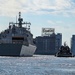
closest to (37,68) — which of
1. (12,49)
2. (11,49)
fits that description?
(12,49)

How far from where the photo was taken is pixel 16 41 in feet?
609

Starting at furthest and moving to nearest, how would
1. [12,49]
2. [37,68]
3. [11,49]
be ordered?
[11,49] < [12,49] < [37,68]

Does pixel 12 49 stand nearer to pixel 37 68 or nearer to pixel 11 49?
pixel 11 49

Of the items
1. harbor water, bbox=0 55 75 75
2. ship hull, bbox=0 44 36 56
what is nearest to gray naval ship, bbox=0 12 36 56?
ship hull, bbox=0 44 36 56

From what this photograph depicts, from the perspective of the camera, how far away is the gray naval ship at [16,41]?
584 ft

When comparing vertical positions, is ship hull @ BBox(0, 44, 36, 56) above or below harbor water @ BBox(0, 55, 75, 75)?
above

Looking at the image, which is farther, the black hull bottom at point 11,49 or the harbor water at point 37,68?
the black hull bottom at point 11,49

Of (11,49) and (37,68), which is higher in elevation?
(11,49)

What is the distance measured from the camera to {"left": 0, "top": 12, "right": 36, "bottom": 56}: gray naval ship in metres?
178

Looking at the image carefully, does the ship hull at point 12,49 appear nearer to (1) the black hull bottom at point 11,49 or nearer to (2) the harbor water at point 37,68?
(1) the black hull bottom at point 11,49

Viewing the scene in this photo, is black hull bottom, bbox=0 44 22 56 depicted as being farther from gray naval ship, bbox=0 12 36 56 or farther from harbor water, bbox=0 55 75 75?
harbor water, bbox=0 55 75 75

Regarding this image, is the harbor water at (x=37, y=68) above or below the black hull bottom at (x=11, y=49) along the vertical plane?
below

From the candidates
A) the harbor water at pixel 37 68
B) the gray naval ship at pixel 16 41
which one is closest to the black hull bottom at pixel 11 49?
the gray naval ship at pixel 16 41

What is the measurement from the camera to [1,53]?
603 feet
